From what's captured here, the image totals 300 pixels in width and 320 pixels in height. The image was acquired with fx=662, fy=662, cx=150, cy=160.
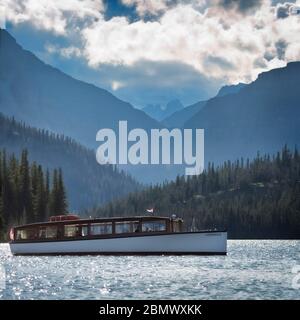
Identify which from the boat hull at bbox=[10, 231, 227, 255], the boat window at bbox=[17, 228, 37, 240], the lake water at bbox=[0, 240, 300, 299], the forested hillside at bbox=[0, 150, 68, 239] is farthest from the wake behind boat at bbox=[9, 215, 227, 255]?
the forested hillside at bbox=[0, 150, 68, 239]

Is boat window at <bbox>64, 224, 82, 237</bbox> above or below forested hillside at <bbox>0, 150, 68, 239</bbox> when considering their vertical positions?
below

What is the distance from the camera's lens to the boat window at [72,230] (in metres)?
96.7

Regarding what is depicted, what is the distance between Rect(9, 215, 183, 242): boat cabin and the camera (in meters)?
91.8

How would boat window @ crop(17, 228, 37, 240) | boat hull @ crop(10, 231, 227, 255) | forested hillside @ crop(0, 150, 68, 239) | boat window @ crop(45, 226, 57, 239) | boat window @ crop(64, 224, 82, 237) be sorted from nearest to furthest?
boat hull @ crop(10, 231, 227, 255) < boat window @ crop(64, 224, 82, 237) < boat window @ crop(45, 226, 57, 239) < boat window @ crop(17, 228, 37, 240) < forested hillside @ crop(0, 150, 68, 239)

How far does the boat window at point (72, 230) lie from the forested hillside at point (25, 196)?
55488 mm

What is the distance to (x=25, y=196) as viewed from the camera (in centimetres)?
15650

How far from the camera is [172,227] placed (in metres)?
→ 93.6

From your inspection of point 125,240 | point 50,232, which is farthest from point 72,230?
point 125,240

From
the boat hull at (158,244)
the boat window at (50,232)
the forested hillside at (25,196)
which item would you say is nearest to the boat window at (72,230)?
the boat hull at (158,244)

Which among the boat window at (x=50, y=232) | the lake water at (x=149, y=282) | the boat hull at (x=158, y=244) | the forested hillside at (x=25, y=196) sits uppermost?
the forested hillside at (x=25, y=196)

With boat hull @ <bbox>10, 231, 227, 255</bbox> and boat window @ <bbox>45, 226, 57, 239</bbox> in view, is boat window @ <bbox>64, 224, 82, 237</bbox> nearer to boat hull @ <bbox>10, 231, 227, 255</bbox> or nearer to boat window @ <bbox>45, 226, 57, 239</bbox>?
boat hull @ <bbox>10, 231, 227, 255</bbox>

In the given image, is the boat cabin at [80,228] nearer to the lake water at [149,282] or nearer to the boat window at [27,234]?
the boat window at [27,234]
